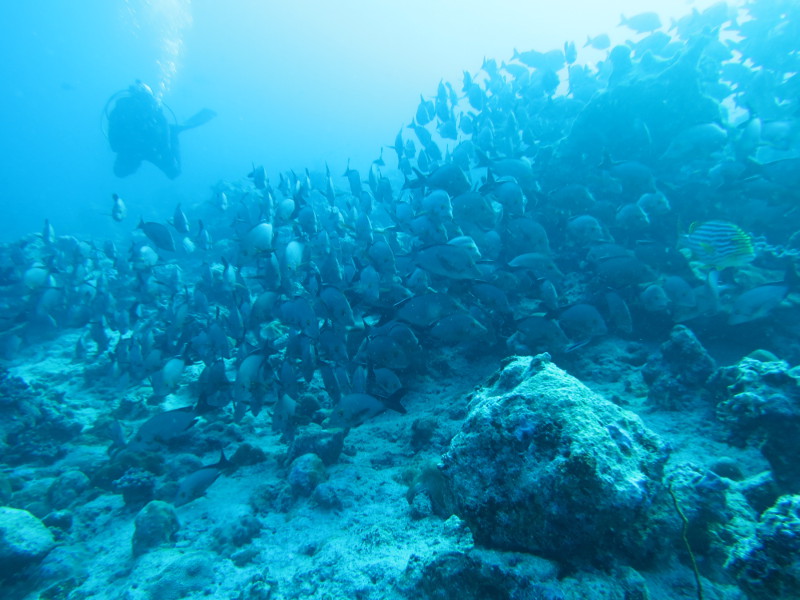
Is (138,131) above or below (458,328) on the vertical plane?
above

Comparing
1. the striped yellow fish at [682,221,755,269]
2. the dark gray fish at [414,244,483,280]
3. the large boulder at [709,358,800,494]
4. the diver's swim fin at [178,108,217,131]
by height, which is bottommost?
the large boulder at [709,358,800,494]

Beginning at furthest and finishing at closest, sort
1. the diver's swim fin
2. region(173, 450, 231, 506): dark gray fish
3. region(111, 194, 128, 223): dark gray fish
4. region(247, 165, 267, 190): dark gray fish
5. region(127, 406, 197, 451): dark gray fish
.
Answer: the diver's swim fin → region(247, 165, 267, 190): dark gray fish → region(111, 194, 128, 223): dark gray fish → region(127, 406, 197, 451): dark gray fish → region(173, 450, 231, 506): dark gray fish

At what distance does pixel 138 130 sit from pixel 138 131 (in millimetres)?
54

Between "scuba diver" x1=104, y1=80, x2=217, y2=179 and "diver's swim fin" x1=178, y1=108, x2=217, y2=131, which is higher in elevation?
"diver's swim fin" x1=178, y1=108, x2=217, y2=131

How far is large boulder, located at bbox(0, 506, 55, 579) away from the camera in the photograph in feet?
11.3

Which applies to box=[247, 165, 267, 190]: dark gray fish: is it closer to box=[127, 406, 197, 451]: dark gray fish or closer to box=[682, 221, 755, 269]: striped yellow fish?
box=[127, 406, 197, 451]: dark gray fish

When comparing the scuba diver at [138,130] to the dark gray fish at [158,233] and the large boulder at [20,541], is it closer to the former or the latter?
the dark gray fish at [158,233]

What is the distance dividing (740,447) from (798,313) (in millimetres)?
2823

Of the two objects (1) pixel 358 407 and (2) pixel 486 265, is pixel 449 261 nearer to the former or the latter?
(2) pixel 486 265

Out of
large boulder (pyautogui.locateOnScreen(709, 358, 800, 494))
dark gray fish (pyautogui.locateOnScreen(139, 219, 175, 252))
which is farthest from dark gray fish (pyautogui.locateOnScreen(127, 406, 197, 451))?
large boulder (pyautogui.locateOnScreen(709, 358, 800, 494))

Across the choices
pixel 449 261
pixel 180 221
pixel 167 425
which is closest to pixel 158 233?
pixel 180 221

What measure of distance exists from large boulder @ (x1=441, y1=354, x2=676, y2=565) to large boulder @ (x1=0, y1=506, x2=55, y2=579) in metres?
4.22

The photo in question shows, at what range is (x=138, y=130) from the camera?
19875 millimetres

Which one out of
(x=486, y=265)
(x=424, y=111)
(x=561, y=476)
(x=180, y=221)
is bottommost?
(x=561, y=476)
